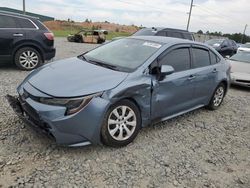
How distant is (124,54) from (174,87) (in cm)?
99

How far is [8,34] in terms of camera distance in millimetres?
7715

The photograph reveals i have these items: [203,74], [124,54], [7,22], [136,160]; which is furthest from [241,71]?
[7,22]

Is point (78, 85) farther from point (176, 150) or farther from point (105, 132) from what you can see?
point (176, 150)

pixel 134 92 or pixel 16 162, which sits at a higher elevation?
pixel 134 92

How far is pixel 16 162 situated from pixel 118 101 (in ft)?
4.80

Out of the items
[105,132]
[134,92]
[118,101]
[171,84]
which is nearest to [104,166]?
[105,132]

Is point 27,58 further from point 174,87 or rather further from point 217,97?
point 217,97

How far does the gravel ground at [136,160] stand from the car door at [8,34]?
10.8ft

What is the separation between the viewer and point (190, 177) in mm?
3412

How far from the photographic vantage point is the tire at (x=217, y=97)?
5.93 m

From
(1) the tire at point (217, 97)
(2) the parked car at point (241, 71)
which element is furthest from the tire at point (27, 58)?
(2) the parked car at point (241, 71)

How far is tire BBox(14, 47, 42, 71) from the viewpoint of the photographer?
26.3 feet

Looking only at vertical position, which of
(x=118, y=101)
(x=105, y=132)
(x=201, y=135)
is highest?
(x=118, y=101)

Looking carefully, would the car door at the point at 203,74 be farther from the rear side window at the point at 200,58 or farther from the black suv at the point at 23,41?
the black suv at the point at 23,41
